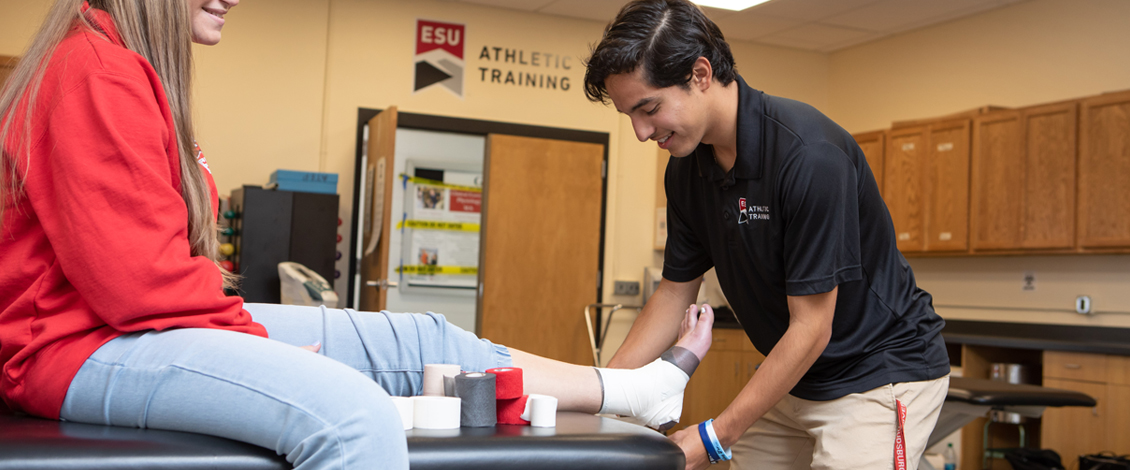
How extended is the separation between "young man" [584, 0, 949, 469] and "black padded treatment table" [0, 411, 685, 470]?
0.31 metres

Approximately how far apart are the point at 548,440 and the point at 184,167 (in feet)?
1.90

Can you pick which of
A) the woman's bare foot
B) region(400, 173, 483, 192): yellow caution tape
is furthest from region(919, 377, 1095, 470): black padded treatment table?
region(400, 173, 483, 192): yellow caution tape

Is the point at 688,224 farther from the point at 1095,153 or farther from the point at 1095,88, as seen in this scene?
the point at 1095,88

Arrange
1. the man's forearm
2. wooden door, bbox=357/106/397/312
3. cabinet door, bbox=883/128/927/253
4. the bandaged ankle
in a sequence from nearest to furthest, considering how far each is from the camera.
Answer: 1. the bandaged ankle
2. the man's forearm
3. wooden door, bbox=357/106/397/312
4. cabinet door, bbox=883/128/927/253

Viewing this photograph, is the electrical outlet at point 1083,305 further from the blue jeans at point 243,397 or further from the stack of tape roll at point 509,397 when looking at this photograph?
the blue jeans at point 243,397

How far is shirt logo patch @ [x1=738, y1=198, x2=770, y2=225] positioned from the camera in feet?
4.89

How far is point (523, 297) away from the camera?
4988 mm

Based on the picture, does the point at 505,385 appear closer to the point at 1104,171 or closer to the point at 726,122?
the point at 726,122

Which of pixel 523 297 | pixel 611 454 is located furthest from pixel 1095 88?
pixel 611 454

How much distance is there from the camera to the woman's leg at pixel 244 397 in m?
0.92

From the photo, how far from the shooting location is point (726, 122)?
4.98ft

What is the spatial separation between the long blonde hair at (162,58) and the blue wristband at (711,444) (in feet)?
2.59

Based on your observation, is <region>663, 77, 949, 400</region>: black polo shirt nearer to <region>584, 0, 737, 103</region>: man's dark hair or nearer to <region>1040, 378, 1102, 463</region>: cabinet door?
<region>584, 0, 737, 103</region>: man's dark hair

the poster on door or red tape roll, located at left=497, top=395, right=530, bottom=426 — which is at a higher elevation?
the poster on door
